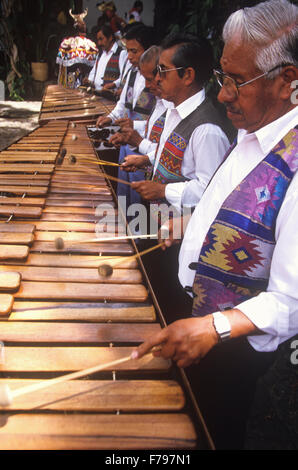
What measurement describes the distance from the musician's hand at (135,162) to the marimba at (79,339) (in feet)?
2.54

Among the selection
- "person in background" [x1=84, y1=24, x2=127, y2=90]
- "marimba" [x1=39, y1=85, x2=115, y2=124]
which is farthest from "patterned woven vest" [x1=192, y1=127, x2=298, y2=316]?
"person in background" [x1=84, y1=24, x2=127, y2=90]

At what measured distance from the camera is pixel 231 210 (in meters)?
1.29

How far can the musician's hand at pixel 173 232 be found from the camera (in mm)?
1794

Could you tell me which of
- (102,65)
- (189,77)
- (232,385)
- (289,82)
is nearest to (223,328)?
(232,385)

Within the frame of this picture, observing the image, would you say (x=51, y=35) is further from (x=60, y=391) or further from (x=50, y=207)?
(x=60, y=391)

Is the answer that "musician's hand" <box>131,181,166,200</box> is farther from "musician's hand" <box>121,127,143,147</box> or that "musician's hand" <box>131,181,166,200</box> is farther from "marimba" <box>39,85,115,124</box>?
"marimba" <box>39,85,115,124</box>

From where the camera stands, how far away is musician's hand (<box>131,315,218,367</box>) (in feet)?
3.71

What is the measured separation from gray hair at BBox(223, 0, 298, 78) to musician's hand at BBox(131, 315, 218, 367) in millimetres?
816

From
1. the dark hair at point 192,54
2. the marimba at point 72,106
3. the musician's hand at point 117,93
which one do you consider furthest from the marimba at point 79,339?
the musician's hand at point 117,93

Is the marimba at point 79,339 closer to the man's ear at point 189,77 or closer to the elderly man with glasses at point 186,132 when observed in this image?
the elderly man with glasses at point 186,132

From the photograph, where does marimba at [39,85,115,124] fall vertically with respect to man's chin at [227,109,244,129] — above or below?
below

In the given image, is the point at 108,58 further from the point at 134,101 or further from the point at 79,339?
the point at 79,339

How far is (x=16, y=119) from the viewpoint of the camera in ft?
28.0

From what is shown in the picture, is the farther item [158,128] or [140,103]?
[140,103]
